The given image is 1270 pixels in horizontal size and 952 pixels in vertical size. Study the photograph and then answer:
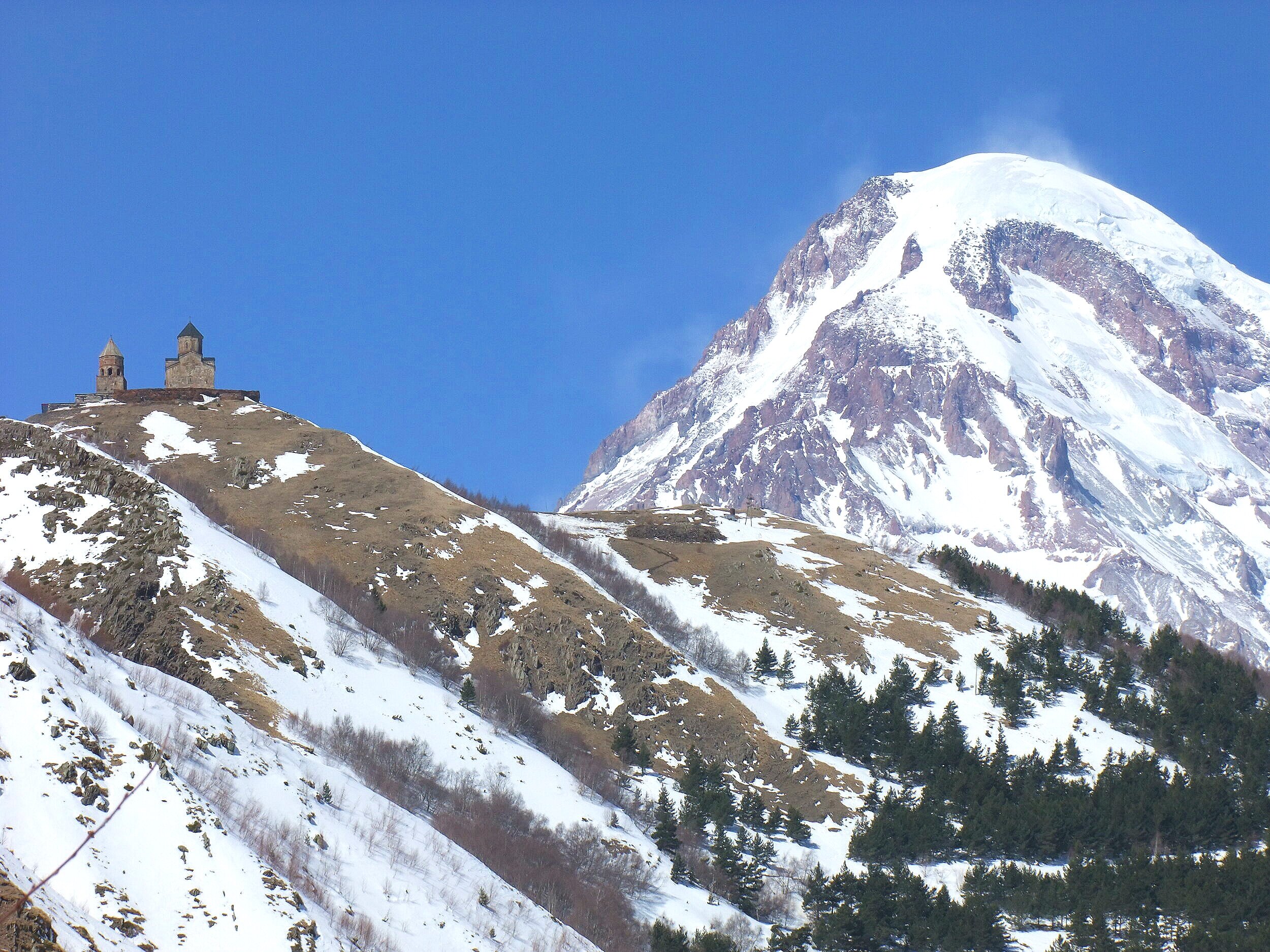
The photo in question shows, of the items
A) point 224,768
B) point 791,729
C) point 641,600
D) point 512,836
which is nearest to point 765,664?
point 791,729

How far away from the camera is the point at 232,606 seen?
81625 millimetres

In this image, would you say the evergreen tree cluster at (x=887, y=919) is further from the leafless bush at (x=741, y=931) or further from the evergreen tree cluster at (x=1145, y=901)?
the evergreen tree cluster at (x=1145, y=901)

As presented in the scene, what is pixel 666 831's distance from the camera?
82.9 meters

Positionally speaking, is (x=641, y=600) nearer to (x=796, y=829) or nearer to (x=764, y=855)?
(x=796, y=829)

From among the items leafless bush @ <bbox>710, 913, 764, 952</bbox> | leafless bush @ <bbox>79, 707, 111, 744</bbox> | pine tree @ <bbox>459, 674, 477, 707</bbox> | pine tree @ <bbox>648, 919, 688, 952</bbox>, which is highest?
pine tree @ <bbox>459, 674, 477, 707</bbox>

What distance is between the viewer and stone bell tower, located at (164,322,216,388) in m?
146

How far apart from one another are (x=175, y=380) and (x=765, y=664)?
67.2 meters

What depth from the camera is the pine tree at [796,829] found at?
3504 inches

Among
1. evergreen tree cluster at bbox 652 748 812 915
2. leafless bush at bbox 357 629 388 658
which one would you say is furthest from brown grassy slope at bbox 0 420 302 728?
evergreen tree cluster at bbox 652 748 812 915

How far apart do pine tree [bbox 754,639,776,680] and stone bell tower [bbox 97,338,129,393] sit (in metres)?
66.8

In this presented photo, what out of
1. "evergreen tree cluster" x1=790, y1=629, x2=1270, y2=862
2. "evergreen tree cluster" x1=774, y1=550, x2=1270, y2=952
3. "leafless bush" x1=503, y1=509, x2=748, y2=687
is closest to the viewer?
"evergreen tree cluster" x1=774, y1=550, x2=1270, y2=952

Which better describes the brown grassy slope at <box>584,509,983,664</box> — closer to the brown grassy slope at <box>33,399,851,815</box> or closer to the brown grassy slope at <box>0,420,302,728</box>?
the brown grassy slope at <box>33,399,851,815</box>

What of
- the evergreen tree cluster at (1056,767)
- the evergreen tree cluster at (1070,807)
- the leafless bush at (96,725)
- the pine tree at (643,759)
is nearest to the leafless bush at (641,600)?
the evergreen tree cluster at (1070,807)

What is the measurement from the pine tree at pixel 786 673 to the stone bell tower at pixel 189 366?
65.3 m
